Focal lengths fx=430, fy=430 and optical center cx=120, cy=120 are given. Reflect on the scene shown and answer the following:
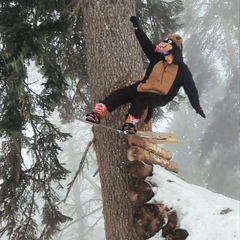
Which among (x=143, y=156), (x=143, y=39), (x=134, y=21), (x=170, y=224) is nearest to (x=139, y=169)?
(x=143, y=156)

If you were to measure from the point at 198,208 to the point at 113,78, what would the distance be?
1840 millimetres

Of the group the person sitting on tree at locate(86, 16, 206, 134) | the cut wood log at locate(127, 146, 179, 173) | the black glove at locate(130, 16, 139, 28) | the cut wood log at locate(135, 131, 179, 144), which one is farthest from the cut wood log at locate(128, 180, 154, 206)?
the black glove at locate(130, 16, 139, 28)

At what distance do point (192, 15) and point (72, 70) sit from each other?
48.8 feet

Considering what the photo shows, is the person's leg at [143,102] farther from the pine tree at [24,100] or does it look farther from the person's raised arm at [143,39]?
the pine tree at [24,100]

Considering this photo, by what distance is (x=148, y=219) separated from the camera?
4.47 m

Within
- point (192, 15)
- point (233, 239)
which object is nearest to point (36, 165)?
point (233, 239)

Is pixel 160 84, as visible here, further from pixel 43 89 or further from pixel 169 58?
pixel 43 89

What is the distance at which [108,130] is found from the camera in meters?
5.00

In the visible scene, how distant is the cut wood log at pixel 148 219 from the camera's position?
4.38m

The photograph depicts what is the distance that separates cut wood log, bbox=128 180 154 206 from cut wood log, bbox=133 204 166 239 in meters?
0.07

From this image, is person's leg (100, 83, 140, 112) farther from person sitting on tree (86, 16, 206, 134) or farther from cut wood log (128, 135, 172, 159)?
cut wood log (128, 135, 172, 159)

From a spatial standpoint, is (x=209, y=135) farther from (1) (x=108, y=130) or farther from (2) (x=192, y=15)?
(1) (x=108, y=130)

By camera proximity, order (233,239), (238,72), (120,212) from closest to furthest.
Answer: (233,239)
(120,212)
(238,72)

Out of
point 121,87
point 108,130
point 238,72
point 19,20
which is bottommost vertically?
point 108,130
